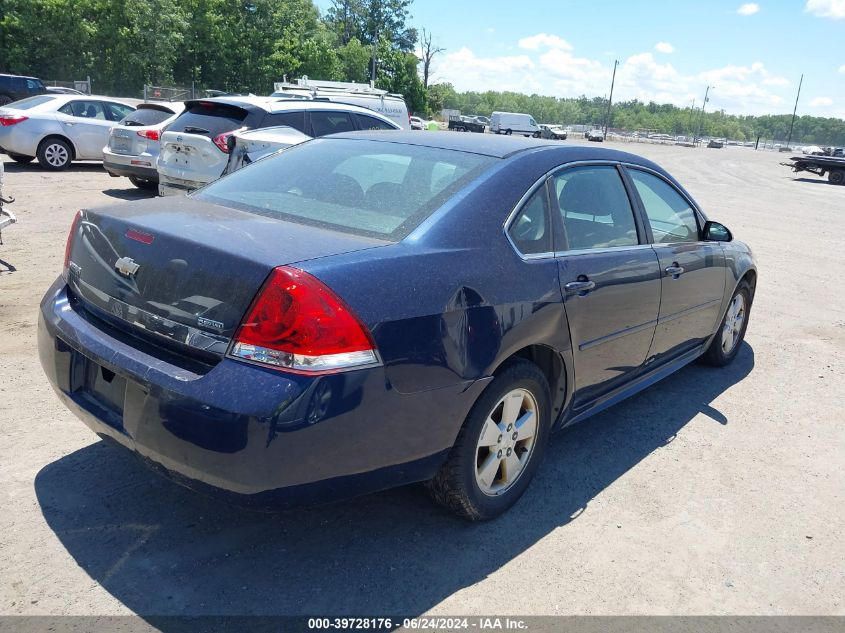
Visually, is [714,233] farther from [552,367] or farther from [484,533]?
[484,533]

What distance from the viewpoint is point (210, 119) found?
9258mm

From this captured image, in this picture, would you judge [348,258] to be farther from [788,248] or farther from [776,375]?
[788,248]

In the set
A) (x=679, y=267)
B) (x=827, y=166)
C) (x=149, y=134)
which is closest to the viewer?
(x=679, y=267)

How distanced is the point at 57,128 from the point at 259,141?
7752mm

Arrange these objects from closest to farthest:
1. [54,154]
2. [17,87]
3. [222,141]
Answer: [222,141]
[54,154]
[17,87]

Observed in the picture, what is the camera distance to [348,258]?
2.55 meters

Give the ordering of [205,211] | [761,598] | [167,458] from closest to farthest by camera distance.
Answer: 1. [167,458]
2. [761,598]
3. [205,211]

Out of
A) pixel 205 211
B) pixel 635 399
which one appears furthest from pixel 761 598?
pixel 205 211

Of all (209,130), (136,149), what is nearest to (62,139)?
(136,149)

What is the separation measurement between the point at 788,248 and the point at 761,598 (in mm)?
10294

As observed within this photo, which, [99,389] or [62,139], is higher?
[62,139]

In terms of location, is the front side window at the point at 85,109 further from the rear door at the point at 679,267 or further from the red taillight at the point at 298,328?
the red taillight at the point at 298,328

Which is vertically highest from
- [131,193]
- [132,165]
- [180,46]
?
[180,46]

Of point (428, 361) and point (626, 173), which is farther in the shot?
point (626, 173)
